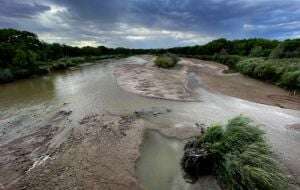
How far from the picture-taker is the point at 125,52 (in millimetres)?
128000

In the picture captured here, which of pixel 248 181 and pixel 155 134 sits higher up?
pixel 248 181

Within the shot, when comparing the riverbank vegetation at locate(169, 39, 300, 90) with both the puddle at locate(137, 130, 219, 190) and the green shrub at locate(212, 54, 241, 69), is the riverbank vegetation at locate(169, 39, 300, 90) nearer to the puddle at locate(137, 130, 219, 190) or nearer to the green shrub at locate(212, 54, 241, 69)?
the green shrub at locate(212, 54, 241, 69)

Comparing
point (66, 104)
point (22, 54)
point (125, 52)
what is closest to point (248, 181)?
point (66, 104)

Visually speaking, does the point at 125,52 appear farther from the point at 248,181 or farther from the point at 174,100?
the point at 248,181

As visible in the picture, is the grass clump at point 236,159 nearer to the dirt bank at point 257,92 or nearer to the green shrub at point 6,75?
the dirt bank at point 257,92

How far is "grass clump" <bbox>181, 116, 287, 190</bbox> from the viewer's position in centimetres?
994

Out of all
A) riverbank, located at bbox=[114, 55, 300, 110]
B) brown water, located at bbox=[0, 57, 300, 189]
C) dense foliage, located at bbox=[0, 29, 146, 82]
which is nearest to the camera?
brown water, located at bbox=[0, 57, 300, 189]

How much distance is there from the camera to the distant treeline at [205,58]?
37.7 m

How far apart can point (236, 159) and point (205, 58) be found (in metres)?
76.0

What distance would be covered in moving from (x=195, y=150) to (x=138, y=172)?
114 inches

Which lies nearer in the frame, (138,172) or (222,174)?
(222,174)

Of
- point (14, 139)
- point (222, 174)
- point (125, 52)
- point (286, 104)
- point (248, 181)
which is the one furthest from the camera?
point (125, 52)

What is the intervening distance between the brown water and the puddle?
9.73ft

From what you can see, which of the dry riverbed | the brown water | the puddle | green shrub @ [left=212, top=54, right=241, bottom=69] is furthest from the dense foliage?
green shrub @ [left=212, top=54, right=241, bottom=69]
